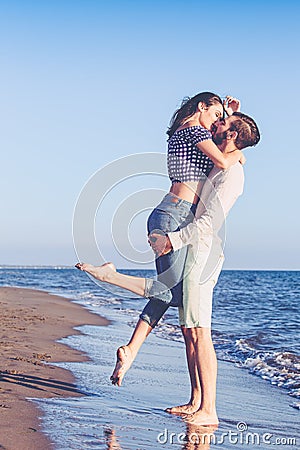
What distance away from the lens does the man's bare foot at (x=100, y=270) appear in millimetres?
4562

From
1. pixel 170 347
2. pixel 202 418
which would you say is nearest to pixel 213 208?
pixel 202 418

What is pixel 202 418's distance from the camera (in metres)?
4.58

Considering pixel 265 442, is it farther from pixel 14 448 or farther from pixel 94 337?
pixel 94 337

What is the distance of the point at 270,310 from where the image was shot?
62.5ft

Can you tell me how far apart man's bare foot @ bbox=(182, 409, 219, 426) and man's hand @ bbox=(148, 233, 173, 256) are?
105cm

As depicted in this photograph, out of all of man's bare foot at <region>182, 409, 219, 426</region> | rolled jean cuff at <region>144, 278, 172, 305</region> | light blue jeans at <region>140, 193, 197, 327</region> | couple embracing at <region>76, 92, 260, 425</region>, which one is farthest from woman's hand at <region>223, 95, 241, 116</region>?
man's bare foot at <region>182, 409, 219, 426</region>

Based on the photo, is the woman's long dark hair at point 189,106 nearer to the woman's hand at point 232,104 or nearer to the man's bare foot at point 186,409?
the woman's hand at point 232,104

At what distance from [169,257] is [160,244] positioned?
12 cm

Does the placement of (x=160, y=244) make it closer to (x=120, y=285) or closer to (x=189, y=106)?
(x=120, y=285)

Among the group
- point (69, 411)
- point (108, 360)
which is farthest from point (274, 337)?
point (69, 411)

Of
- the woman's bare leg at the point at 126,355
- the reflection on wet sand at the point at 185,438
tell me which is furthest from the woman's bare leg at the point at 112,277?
the reflection on wet sand at the point at 185,438

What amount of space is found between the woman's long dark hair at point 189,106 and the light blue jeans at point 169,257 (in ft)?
1.67

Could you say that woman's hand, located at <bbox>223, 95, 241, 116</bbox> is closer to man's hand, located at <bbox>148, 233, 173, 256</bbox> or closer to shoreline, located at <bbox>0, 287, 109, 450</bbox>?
man's hand, located at <bbox>148, 233, 173, 256</bbox>

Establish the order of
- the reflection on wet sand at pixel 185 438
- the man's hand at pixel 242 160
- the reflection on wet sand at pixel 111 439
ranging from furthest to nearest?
the man's hand at pixel 242 160
the reflection on wet sand at pixel 185 438
the reflection on wet sand at pixel 111 439
